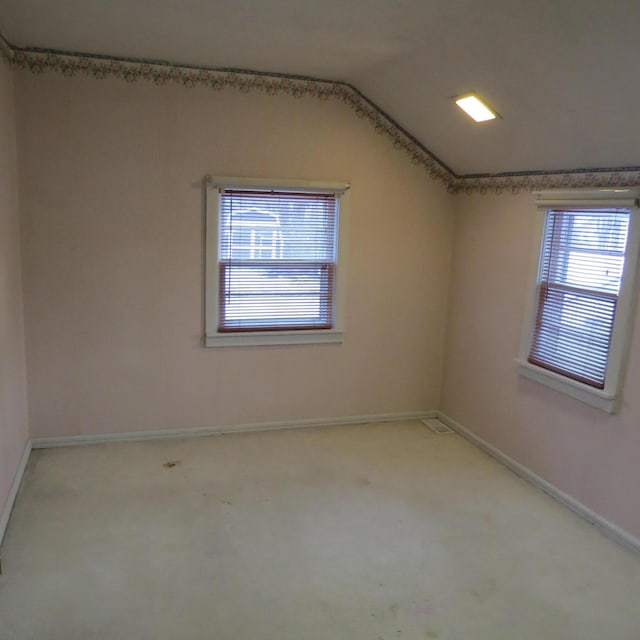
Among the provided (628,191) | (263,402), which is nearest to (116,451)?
(263,402)

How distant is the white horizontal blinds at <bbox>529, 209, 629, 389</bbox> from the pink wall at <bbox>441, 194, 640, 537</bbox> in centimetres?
17

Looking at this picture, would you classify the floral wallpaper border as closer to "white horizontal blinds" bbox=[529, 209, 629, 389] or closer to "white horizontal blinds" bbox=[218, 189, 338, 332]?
"white horizontal blinds" bbox=[529, 209, 629, 389]

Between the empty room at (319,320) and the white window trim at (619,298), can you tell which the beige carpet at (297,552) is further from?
the white window trim at (619,298)

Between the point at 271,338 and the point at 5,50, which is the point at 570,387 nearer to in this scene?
the point at 271,338

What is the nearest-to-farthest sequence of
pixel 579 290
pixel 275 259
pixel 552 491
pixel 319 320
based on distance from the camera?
pixel 579 290, pixel 552 491, pixel 275 259, pixel 319 320

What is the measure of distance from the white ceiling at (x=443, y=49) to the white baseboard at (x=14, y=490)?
2.42 meters

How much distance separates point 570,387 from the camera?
133 inches

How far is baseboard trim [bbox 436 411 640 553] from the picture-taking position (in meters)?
3.02

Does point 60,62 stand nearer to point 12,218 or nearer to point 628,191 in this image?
point 12,218

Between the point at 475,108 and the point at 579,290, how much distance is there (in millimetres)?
1199

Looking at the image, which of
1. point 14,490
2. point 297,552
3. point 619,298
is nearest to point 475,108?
point 619,298

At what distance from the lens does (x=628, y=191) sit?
2.96 metres

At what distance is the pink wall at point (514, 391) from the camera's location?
3.06 metres

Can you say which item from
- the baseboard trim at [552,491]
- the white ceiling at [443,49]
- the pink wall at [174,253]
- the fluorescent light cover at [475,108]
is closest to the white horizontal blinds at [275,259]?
the pink wall at [174,253]
